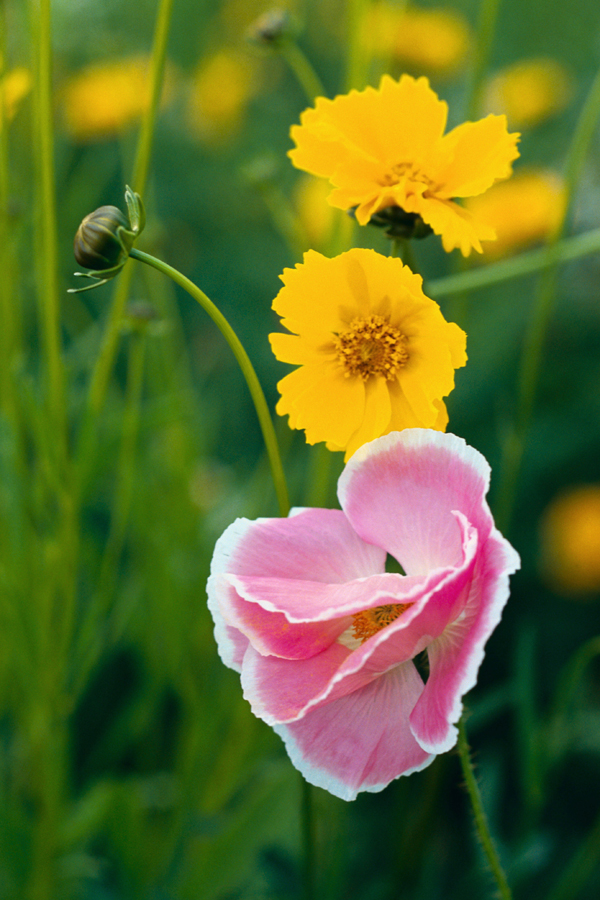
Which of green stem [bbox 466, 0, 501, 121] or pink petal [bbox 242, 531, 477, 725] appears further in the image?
green stem [bbox 466, 0, 501, 121]

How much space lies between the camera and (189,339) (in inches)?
41.9

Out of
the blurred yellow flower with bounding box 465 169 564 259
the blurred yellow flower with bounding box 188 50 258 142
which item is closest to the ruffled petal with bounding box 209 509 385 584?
the blurred yellow flower with bounding box 465 169 564 259

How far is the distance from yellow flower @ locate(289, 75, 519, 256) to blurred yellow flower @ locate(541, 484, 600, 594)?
0.57 metres

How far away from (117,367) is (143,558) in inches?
18.2

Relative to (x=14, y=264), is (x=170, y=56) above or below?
above

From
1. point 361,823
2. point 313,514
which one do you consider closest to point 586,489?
point 361,823

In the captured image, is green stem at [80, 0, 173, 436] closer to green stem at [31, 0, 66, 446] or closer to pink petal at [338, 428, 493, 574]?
green stem at [31, 0, 66, 446]

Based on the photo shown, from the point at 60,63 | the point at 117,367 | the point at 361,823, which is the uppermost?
the point at 60,63

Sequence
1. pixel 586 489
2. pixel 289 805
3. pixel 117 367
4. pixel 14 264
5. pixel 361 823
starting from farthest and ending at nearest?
1. pixel 117 367
2. pixel 586 489
3. pixel 361 823
4. pixel 289 805
5. pixel 14 264

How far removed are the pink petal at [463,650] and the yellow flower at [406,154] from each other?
11cm

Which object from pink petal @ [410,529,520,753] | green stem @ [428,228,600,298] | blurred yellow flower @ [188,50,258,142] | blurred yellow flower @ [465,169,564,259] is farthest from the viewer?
blurred yellow flower @ [188,50,258,142]

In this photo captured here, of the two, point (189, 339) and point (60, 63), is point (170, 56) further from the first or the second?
point (189, 339)

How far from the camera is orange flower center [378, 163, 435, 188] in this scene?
0.28 m

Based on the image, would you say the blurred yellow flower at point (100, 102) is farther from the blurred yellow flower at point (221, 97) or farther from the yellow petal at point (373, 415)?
the yellow petal at point (373, 415)
